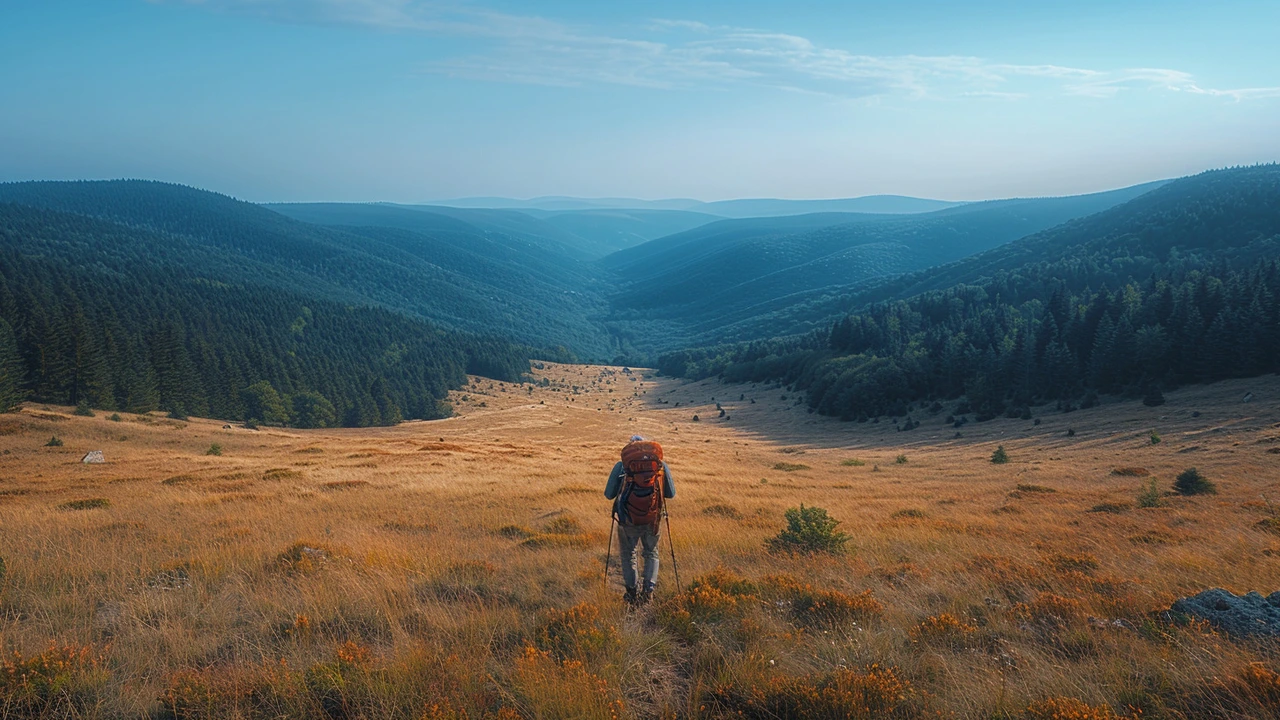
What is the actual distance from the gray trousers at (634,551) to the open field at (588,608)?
1.22 ft

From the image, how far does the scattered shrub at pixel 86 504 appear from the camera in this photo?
1440 cm

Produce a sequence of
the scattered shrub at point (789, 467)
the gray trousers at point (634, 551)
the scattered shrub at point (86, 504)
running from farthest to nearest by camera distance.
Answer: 1. the scattered shrub at point (789, 467)
2. the scattered shrub at point (86, 504)
3. the gray trousers at point (634, 551)

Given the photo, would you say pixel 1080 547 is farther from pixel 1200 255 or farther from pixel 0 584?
pixel 1200 255

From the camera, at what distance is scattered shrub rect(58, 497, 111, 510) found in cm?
1440

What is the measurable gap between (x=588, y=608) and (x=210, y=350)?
10871cm

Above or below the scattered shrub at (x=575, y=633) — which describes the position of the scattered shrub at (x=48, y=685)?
above

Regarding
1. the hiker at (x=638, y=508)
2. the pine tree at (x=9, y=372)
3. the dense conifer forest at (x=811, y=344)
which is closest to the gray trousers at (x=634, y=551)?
the hiker at (x=638, y=508)

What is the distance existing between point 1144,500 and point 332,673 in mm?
21680

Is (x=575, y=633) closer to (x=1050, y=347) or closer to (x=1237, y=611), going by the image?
(x=1237, y=611)

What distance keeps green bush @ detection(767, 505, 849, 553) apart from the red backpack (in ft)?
12.7

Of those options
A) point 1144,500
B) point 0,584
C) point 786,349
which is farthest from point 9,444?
point 786,349

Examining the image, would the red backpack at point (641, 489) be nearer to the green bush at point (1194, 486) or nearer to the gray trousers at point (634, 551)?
the gray trousers at point (634, 551)

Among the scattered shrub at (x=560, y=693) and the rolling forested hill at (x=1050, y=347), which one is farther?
the rolling forested hill at (x=1050, y=347)

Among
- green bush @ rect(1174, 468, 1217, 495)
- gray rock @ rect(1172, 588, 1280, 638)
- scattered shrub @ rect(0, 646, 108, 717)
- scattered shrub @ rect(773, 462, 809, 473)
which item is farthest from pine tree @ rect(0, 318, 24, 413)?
green bush @ rect(1174, 468, 1217, 495)
